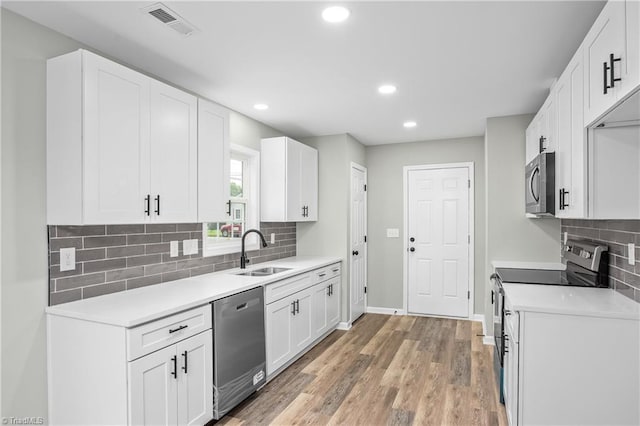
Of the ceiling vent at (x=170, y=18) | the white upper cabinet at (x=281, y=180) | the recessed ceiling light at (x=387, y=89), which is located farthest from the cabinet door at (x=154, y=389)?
the recessed ceiling light at (x=387, y=89)

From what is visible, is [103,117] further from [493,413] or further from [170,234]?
[493,413]

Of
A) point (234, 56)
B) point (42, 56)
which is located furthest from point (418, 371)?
point (42, 56)

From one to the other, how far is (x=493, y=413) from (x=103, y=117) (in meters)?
3.15

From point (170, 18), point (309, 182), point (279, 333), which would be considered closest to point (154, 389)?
point (279, 333)

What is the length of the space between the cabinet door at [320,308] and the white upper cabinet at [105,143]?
75.4 inches

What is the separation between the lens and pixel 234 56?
2473 millimetres

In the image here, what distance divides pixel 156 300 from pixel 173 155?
973mm

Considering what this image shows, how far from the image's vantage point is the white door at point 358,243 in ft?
16.0

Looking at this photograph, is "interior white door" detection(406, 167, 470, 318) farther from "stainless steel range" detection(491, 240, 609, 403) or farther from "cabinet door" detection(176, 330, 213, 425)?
"cabinet door" detection(176, 330, 213, 425)

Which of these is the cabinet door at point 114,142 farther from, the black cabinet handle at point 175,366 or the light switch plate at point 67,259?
the black cabinet handle at point 175,366

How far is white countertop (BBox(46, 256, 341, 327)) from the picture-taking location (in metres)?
1.93

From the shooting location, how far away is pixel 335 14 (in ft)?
6.42

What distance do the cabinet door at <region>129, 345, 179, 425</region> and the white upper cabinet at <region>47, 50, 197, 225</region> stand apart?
811 mm

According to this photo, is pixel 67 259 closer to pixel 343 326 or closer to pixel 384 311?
pixel 343 326
